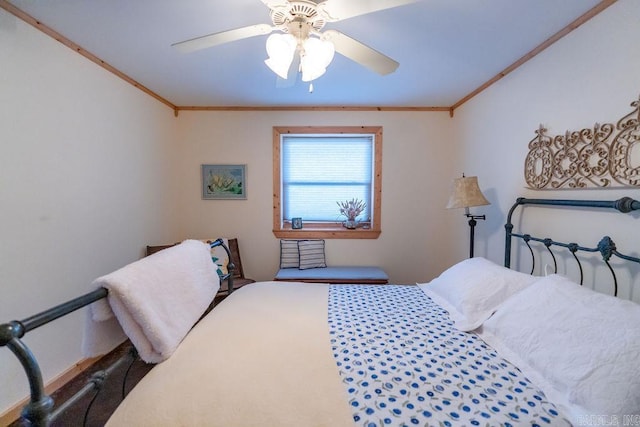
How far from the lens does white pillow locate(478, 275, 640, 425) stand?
825 mm

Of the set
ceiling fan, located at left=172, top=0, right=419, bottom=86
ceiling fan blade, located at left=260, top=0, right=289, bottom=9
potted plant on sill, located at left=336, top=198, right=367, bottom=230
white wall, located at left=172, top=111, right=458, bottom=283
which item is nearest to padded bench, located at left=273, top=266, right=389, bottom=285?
white wall, located at left=172, top=111, right=458, bottom=283

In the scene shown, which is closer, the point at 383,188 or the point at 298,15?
the point at 298,15

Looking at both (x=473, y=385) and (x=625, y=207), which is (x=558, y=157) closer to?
(x=625, y=207)

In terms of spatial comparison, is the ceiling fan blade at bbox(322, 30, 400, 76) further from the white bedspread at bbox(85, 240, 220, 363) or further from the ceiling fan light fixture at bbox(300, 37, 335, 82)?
the white bedspread at bbox(85, 240, 220, 363)

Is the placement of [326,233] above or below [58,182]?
below

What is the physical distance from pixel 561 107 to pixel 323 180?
7.45 feet

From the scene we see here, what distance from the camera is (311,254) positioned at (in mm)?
3217

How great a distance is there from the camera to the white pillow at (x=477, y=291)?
145cm

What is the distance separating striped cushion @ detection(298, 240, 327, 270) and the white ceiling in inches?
65.3

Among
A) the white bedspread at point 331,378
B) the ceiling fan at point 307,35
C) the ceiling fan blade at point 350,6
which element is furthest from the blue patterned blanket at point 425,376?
the ceiling fan blade at point 350,6

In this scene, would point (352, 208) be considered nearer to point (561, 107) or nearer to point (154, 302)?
point (561, 107)

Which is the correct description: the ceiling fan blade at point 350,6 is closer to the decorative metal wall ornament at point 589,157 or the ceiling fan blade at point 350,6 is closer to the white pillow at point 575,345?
the decorative metal wall ornament at point 589,157

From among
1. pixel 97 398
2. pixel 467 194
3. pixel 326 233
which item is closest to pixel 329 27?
pixel 467 194

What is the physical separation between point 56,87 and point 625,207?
3.40 meters
